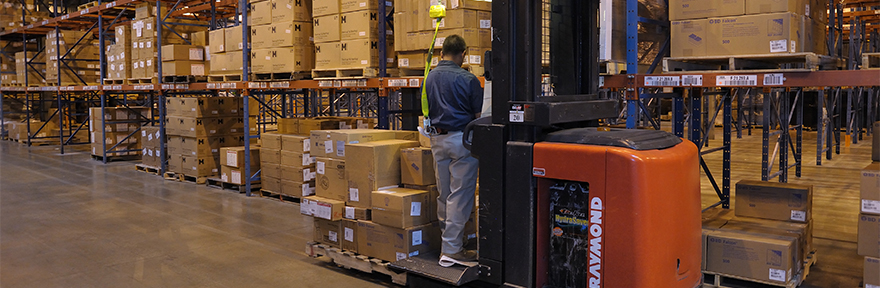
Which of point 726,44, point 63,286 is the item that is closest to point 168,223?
point 63,286

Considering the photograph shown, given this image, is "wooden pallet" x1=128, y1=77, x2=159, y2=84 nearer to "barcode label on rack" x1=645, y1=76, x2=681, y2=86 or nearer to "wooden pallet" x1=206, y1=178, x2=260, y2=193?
"wooden pallet" x1=206, y1=178, x2=260, y2=193

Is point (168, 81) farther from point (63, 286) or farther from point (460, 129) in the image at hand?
point (460, 129)

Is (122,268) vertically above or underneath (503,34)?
underneath

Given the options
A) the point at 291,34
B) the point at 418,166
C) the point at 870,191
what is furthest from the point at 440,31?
the point at 870,191

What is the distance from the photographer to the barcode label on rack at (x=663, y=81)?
201 inches

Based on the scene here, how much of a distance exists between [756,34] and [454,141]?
2391 mm

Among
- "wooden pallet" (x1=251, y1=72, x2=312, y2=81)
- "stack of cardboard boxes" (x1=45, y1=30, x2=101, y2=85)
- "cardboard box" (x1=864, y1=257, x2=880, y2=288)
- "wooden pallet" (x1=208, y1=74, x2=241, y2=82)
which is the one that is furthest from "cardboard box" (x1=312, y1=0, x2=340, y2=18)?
"stack of cardboard boxes" (x1=45, y1=30, x2=101, y2=85)

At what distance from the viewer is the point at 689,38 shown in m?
5.20

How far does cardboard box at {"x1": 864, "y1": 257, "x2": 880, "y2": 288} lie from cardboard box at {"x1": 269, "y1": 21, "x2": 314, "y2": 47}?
6.68 m

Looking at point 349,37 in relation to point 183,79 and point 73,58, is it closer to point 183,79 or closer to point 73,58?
point 183,79

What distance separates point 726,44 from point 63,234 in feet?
22.1

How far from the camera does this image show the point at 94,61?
54.3 ft

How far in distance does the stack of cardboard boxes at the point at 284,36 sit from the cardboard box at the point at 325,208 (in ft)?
10.9

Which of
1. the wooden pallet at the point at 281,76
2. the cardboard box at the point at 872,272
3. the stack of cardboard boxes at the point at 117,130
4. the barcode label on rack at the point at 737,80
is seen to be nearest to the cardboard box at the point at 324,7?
the wooden pallet at the point at 281,76
